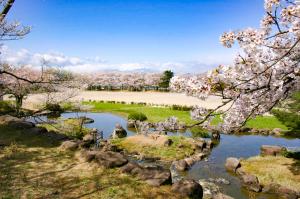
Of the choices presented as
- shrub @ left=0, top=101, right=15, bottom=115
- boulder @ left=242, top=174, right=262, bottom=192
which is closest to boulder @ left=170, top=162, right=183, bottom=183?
boulder @ left=242, top=174, right=262, bottom=192

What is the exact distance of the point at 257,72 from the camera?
784 cm

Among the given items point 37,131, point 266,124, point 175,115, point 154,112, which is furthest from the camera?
point 154,112

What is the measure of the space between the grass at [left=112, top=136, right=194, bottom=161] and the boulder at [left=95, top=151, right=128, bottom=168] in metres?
11.0

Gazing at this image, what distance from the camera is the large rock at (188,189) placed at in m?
11.3

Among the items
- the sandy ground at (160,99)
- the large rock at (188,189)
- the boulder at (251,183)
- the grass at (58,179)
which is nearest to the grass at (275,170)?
the boulder at (251,183)

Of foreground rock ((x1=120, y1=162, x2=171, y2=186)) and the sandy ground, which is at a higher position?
the sandy ground

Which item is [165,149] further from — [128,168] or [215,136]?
[128,168]

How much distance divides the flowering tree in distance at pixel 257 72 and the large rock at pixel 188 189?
12.3 feet

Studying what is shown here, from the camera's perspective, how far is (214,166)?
2298 centimetres

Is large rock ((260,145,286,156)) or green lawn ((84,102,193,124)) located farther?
green lawn ((84,102,193,124))

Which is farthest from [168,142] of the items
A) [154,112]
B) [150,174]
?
[154,112]

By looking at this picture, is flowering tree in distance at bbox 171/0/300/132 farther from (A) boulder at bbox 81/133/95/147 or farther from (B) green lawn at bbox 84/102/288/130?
(B) green lawn at bbox 84/102/288/130

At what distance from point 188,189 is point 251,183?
9.09 metres

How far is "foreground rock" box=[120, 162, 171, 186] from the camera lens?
11957 mm
